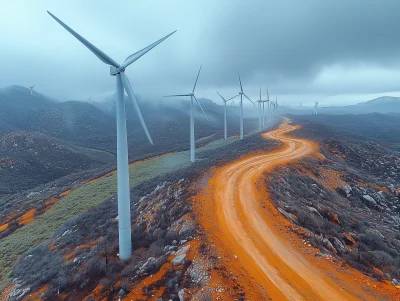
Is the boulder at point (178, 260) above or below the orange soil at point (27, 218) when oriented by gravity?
above

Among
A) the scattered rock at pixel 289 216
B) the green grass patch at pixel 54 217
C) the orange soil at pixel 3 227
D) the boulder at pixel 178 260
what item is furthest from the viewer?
the orange soil at pixel 3 227

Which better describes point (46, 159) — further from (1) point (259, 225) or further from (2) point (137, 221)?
(1) point (259, 225)

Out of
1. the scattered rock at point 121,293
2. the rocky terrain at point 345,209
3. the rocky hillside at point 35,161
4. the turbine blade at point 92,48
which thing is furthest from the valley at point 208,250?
the rocky hillside at point 35,161

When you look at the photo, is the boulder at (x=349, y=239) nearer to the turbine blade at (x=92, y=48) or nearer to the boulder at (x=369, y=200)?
the boulder at (x=369, y=200)

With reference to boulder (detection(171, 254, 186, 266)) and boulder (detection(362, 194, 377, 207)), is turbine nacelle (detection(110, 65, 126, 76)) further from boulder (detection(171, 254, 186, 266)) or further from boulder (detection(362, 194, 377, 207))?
boulder (detection(362, 194, 377, 207))

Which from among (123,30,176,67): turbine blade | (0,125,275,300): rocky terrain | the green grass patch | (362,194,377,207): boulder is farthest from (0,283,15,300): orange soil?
(362,194,377,207): boulder

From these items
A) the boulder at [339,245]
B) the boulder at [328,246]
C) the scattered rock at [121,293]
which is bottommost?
the scattered rock at [121,293]

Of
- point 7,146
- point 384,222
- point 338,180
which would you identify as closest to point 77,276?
point 384,222

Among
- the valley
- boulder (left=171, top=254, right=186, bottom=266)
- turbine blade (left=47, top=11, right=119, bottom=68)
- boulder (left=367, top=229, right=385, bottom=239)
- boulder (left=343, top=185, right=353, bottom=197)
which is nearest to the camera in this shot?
the valley
